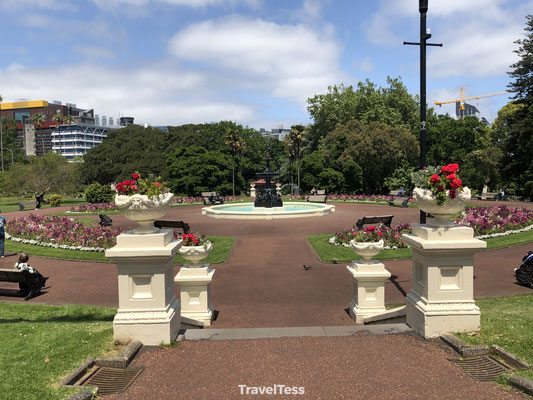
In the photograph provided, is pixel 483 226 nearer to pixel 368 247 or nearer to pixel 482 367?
pixel 368 247

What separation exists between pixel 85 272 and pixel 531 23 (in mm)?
51291

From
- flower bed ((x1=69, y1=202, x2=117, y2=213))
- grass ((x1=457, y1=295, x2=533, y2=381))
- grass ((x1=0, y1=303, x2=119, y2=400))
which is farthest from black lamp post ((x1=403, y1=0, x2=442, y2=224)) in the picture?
flower bed ((x1=69, y1=202, x2=117, y2=213))

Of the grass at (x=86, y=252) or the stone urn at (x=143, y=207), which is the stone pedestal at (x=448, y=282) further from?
the grass at (x=86, y=252)

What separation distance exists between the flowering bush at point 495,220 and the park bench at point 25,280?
50.4 ft

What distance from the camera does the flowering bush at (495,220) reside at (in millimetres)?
16266

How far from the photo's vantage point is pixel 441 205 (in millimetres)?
5297

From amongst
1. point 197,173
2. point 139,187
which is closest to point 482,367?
point 139,187

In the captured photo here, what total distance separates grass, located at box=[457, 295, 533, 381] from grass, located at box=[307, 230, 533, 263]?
6049mm

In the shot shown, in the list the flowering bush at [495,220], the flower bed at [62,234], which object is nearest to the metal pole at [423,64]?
the flowering bush at [495,220]

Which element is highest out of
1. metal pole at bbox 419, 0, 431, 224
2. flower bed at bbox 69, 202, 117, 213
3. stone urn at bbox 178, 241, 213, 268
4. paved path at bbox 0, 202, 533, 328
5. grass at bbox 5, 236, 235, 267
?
metal pole at bbox 419, 0, 431, 224

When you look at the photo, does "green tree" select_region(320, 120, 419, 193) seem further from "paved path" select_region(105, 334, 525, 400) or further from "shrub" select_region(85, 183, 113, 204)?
"paved path" select_region(105, 334, 525, 400)

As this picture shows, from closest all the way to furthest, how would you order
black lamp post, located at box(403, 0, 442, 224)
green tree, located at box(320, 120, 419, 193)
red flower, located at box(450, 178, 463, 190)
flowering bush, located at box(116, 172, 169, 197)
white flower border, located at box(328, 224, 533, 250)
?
1. red flower, located at box(450, 178, 463, 190)
2. flowering bush, located at box(116, 172, 169, 197)
3. black lamp post, located at box(403, 0, 442, 224)
4. white flower border, located at box(328, 224, 533, 250)
5. green tree, located at box(320, 120, 419, 193)

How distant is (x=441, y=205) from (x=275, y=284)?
20.4 ft

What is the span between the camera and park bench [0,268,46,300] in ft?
29.9
